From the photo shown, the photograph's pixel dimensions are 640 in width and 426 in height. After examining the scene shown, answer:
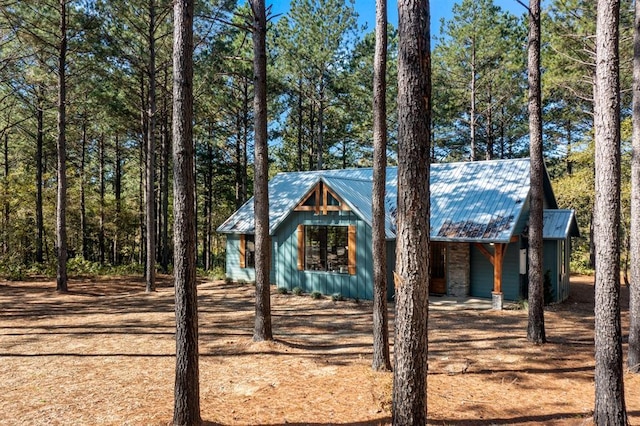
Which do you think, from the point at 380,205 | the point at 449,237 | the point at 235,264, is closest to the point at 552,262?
the point at 449,237

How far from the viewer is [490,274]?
13.6 metres

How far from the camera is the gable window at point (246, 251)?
55.8 feet

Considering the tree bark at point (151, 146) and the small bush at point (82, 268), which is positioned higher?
the tree bark at point (151, 146)

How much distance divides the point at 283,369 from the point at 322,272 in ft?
24.6

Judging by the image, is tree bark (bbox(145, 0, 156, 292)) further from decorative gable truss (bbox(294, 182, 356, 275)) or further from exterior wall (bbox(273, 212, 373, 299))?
decorative gable truss (bbox(294, 182, 356, 275))

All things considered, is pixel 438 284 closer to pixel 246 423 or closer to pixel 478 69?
pixel 246 423

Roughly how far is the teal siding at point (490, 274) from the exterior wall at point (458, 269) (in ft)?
0.63

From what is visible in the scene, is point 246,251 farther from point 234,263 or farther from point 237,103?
point 237,103

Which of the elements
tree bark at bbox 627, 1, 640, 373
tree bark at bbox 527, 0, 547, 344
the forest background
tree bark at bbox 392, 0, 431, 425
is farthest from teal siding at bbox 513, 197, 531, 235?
tree bark at bbox 392, 0, 431, 425

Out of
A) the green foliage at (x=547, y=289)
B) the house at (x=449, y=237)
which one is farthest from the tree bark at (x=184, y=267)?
the green foliage at (x=547, y=289)

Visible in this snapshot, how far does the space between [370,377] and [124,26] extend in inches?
651

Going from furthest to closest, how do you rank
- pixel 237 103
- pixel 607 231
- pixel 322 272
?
pixel 237 103 → pixel 322 272 → pixel 607 231

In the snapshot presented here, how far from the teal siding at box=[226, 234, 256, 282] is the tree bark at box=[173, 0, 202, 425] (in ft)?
40.8

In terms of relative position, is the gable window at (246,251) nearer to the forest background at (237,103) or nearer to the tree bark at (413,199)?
the forest background at (237,103)
